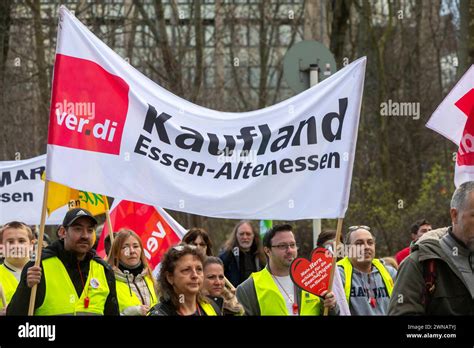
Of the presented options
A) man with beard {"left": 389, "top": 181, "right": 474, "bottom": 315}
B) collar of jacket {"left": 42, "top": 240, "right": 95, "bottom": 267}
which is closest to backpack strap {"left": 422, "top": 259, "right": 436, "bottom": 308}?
man with beard {"left": 389, "top": 181, "right": 474, "bottom": 315}

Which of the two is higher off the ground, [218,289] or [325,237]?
[325,237]

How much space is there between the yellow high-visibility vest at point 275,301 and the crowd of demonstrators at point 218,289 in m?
0.33

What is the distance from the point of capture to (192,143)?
9047mm

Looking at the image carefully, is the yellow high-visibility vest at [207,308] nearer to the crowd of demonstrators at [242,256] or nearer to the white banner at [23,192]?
the crowd of demonstrators at [242,256]

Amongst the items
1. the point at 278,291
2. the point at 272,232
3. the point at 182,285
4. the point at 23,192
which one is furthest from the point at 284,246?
the point at 23,192

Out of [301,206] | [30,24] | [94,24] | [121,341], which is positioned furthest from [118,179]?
[94,24]

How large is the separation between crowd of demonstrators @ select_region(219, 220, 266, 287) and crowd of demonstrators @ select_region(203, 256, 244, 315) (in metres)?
2.84

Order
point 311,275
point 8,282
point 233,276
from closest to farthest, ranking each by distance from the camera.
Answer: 1. point 311,275
2. point 8,282
3. point 233,276

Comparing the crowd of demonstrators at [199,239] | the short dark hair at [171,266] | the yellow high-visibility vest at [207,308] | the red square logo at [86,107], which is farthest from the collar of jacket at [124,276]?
the yellow high-visibility vest at [207,308]

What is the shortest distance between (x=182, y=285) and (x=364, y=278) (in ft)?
9.28

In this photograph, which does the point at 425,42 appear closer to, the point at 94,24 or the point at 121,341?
Answer: the point at 94,24

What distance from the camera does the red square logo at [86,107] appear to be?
883 cm

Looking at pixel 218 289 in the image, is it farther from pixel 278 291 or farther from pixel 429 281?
pixel 429 281

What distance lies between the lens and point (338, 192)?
868 cm
